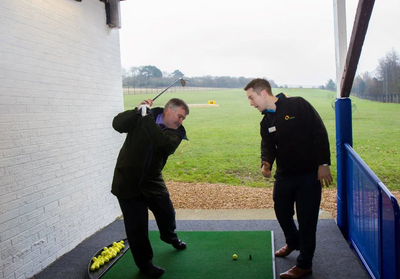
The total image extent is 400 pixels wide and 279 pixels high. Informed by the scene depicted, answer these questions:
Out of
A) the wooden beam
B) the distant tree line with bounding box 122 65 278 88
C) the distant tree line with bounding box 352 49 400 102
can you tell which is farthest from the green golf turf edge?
the distant tree line with bounding box 352 49 400 102

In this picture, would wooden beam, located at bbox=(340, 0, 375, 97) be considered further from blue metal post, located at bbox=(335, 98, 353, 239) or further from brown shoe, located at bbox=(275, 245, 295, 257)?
brown shoe, located at bbox=(275, 245, 295, 257)

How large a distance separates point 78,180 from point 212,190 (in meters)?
3.06

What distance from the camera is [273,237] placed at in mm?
4074

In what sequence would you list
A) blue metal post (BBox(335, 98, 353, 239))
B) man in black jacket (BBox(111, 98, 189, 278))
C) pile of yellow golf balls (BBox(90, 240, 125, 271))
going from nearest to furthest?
man in black jacket (BBox(111, 98, 189, 278)) < pile of yellow golf balls (BBox(90, 240, 125, 271)) < blue metal post (BBox(335, 98, 353, 239))

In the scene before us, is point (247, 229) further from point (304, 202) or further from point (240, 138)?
point (240, 138)

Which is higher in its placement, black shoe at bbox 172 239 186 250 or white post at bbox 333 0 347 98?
white post at bbox 333 0 347 98

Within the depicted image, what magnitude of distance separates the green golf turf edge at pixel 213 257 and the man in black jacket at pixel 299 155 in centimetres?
41

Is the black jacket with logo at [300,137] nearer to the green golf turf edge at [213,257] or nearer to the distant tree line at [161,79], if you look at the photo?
the green golf turf edge at [213,257]

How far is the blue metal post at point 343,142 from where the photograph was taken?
13.0 ft

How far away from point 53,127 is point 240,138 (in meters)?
4.92

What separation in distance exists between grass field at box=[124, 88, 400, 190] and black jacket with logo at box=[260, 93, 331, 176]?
3.51m

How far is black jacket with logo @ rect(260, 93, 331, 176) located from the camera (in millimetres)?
2938

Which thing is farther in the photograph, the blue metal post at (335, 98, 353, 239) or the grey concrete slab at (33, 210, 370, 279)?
the blue metal post at (335, 98, 353, 239)

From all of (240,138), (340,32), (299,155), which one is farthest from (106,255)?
(240,138)
